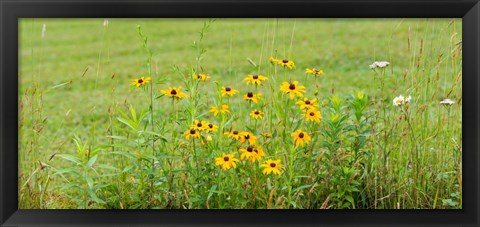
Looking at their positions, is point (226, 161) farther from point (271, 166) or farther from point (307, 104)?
point (307, 104)

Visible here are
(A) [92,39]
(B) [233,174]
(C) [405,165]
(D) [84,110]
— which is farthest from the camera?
(A) [92,39]

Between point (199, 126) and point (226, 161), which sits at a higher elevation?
point (199, 126)

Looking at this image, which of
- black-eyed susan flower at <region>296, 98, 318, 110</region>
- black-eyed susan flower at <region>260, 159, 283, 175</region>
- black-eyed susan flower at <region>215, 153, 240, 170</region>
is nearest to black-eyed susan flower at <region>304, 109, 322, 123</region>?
black-eyed susan flower at <region>296, 98, 318, 110</region>

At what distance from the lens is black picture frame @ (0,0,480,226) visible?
2.00m

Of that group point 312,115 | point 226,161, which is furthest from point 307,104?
point 226,161

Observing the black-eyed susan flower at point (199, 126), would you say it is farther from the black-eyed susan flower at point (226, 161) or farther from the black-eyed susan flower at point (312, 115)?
the black-eyed susan flower at point (312, 115)

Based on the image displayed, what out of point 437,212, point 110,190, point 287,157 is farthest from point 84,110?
point 437,212

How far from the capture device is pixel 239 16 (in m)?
2.01

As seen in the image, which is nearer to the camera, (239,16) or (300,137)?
(239,16)

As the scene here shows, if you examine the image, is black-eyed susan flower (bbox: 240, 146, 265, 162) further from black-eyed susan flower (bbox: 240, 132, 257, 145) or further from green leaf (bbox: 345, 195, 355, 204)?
green leaf (bbox: 345, 195, 355, 204)

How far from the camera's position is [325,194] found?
2.39 meters

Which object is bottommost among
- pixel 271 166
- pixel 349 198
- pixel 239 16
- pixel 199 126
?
pixel 349 198
